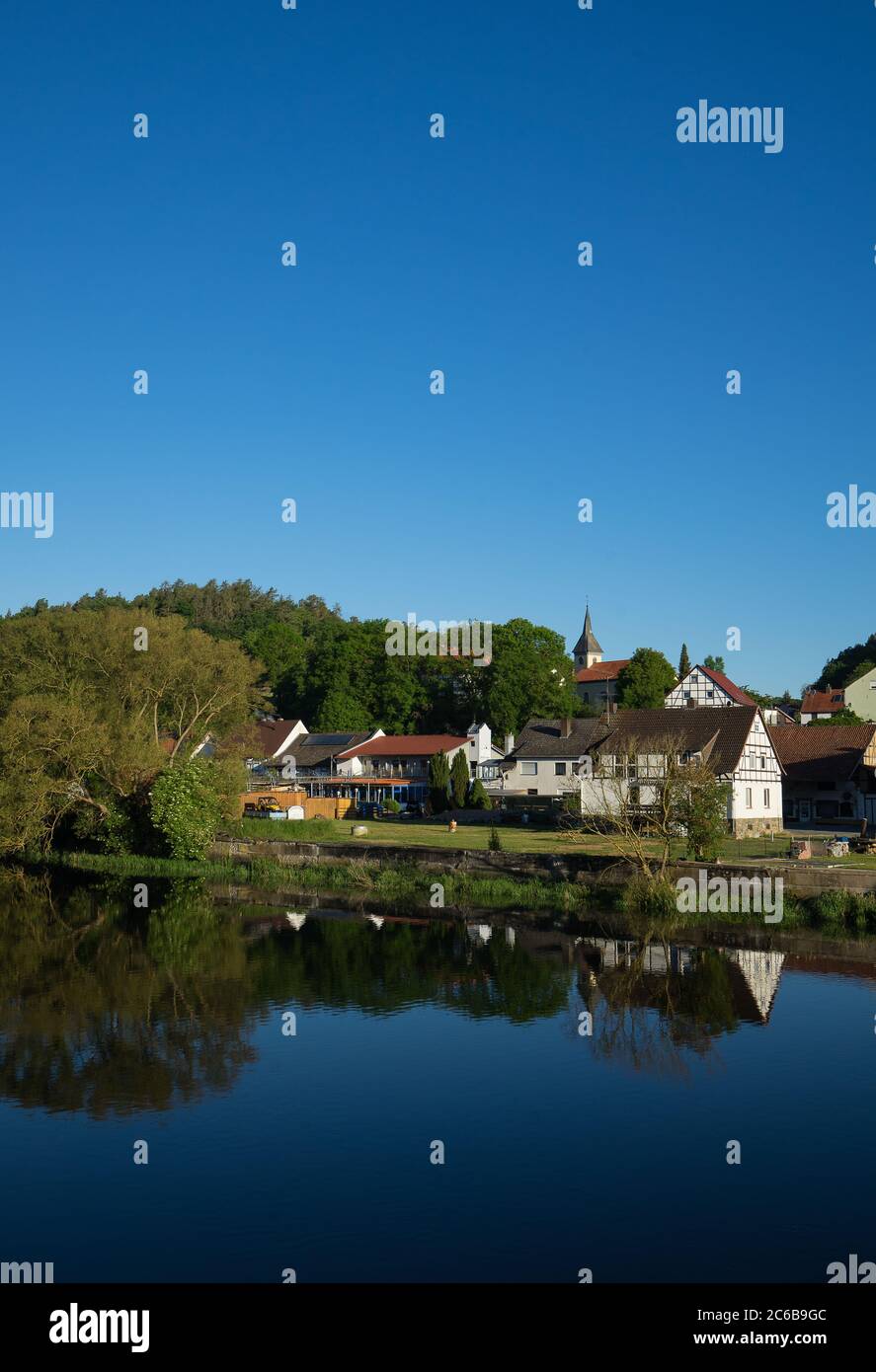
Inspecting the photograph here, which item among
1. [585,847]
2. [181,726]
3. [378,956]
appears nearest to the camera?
[378,956]

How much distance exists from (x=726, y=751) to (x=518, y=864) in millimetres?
16778

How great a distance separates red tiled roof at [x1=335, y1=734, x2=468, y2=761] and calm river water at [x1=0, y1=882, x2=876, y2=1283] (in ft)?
147

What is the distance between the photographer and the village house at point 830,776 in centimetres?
5834

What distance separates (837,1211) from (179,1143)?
379 inches

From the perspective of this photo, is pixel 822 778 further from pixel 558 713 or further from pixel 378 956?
pixel 378 956

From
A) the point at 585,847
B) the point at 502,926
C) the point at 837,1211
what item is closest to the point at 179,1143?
the point at 837,1211

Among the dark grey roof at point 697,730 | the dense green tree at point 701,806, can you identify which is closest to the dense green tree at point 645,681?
the dark grey roof at point 697,730

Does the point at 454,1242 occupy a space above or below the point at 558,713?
below

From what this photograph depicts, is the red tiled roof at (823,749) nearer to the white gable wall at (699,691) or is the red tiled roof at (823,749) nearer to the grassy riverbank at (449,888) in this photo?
the white gable wall at (699,691)

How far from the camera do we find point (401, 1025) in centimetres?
2338

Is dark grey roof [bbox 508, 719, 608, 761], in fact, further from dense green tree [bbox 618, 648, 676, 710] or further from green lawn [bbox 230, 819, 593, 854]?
dense green tree [bbox 618, 648, 676, 710]

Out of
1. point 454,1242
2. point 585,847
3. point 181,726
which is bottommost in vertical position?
point 454,1242

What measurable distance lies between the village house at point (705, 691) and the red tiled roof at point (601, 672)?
181 feet

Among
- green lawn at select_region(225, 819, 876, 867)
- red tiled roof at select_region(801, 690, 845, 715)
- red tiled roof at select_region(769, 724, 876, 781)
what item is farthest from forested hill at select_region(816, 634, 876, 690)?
green lawn at select_region(225, 819, 876, 867)
